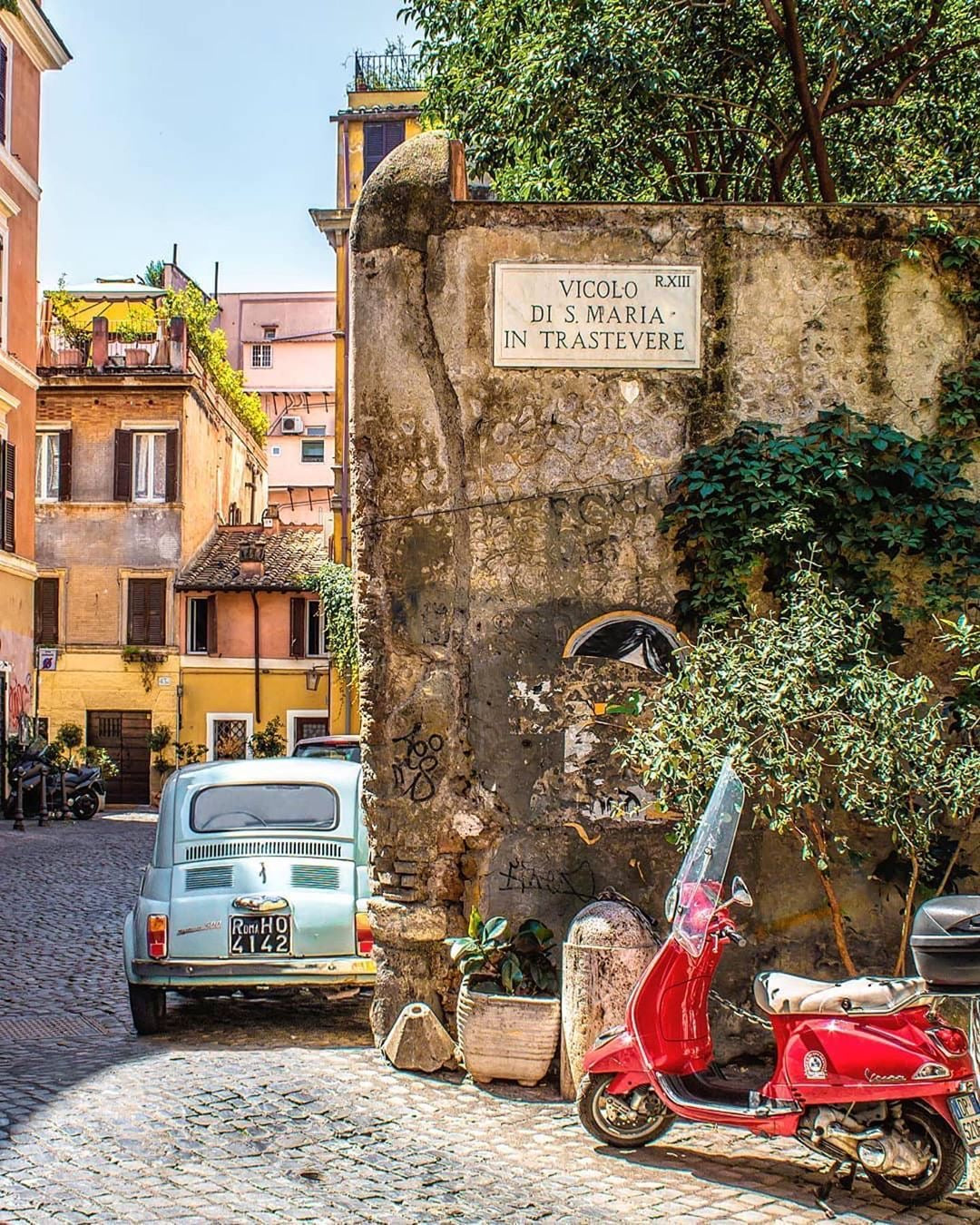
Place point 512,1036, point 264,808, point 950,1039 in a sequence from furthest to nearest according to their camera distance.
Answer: point 264,808, point 512,1036, point 950,1039

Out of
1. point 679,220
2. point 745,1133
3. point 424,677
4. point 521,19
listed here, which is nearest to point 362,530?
point 424,677

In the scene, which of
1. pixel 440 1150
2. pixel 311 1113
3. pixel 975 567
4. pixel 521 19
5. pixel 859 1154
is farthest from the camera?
pixel 521 19

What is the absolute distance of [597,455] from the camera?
8.45 metres

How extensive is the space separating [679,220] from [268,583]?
3079cm

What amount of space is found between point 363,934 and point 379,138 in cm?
3166

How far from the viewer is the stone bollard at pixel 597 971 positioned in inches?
285

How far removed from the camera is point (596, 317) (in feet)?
27.7

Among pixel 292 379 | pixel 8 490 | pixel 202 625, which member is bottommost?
pixel 202 625

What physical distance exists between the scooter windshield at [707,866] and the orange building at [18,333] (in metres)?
22.3

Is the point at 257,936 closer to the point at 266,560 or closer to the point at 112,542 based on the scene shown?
the point at 112,542

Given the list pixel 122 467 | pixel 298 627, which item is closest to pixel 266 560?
pixel 298 627

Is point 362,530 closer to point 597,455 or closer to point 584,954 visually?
point 597,455

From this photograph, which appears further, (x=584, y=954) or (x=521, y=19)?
(x=521, y=19)

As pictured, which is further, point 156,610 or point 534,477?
point 156,610
